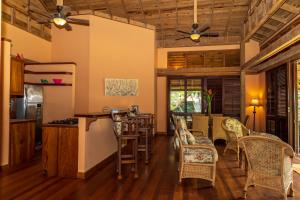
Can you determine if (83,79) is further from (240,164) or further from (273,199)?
(273,199)

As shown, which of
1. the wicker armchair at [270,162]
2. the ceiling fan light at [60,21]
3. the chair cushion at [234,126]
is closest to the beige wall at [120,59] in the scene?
the ceiling fan light at [60,21]

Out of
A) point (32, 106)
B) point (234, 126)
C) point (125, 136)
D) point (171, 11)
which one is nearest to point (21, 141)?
point (32, 106)

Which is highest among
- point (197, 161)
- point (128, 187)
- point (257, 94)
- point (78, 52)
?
point (78, 52)

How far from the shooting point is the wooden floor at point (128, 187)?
3.25 m

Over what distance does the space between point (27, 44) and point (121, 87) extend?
9.89 feet

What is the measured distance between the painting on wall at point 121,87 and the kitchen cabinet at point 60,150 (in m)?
3.40

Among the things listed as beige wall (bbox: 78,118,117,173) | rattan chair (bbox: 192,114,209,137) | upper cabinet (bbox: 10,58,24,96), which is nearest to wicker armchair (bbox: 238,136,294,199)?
beige wall (bbox: 78,118,117,173)

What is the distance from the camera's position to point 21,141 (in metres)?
4.75

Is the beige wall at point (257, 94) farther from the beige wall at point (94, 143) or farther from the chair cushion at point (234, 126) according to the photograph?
the beige wall at point (94, 143)

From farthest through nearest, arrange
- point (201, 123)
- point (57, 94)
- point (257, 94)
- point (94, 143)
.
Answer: point (257, 94), point (201, 123), point (57, 94), point (94, 143)

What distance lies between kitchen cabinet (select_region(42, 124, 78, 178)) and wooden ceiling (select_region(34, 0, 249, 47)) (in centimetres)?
479

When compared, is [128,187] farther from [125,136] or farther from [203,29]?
[203,29]

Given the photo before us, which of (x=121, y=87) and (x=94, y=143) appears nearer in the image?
(x=94, y=143)

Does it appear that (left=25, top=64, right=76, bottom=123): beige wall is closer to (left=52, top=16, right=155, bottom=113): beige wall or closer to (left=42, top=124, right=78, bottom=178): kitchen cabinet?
(left=52, top=16, right=155, bottom=113): beige wall
